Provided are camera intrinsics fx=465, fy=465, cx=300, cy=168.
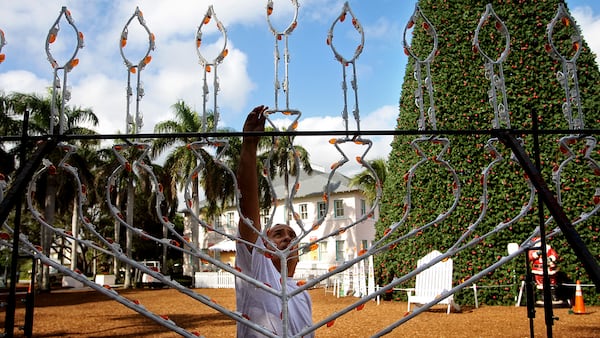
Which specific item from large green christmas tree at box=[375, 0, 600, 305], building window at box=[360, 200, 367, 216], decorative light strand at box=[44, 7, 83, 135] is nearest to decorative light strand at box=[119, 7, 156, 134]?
decorative light strand at box=[44, 7, 83, 135]

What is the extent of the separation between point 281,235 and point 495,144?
29.9 ft

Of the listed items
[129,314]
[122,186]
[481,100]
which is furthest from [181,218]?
[481,100]

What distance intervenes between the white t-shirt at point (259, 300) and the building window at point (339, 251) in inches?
1157

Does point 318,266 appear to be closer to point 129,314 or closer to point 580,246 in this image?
point 129,314

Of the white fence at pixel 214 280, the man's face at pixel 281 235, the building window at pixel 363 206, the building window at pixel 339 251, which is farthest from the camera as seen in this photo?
the building window at pixel 363 206

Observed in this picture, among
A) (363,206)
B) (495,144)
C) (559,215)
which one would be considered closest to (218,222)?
(363,206)

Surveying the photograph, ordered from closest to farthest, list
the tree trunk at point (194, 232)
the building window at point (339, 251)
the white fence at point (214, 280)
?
the tree trunk at point (194, 232) < the white fence at point (214, 280) < the building window at point (339, 251)

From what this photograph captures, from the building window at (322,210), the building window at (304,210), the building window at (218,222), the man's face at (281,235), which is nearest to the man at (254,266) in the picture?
the man's face at (281,235)

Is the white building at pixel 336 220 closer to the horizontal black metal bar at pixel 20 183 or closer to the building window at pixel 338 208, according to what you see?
the building window at pixel 338 208

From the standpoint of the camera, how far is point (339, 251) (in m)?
31.6

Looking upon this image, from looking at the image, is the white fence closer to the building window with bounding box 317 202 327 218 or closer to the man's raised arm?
the building window with bounding box 317 202 327 218

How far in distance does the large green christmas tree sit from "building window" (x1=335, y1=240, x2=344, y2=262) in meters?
19.0

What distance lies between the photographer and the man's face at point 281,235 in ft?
7.91

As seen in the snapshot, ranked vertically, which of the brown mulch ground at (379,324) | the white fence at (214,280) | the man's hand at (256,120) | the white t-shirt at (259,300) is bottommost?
the white fence at (214,280)
